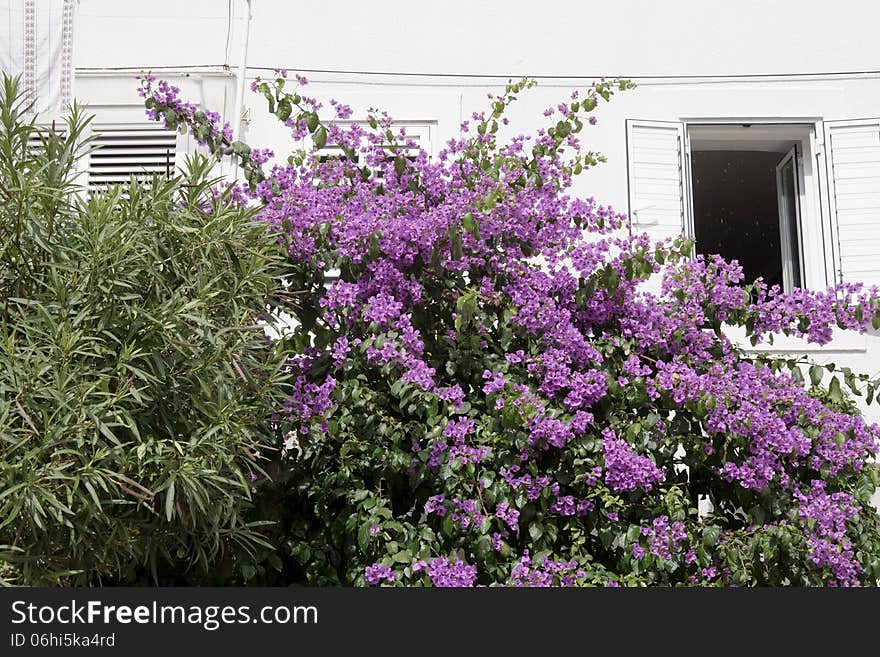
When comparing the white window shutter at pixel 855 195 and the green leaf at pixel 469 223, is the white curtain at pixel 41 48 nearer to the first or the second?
the green leaf at pixel 469 223

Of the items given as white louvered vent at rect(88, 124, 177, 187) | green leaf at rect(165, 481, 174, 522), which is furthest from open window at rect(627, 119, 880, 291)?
green leaf at rect(165, 481, 174, 522)

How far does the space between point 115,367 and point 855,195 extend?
496cm

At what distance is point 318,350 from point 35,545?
4.53ft

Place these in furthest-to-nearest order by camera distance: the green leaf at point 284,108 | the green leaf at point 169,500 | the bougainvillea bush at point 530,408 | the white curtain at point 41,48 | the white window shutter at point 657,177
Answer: the white window shutter at point 657,177 → the white curtain at point 41,48 → the green leaf at point 284,108 → the bougainvillea bush at point 530,408 → the green leaf at point 169,500

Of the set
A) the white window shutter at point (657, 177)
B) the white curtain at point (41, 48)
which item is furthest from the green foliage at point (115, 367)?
the white window shutter at point (657, 177)

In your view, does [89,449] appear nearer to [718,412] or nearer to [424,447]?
[424,447]

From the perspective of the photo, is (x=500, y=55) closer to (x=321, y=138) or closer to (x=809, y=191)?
(x=809, y=191)

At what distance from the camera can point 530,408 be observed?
12.9 ft

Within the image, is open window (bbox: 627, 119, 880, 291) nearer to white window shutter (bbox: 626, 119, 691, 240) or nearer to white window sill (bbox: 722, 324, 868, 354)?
white window shutter (bbox: 626, 119, 691, 240)

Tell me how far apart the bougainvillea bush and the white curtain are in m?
1.67

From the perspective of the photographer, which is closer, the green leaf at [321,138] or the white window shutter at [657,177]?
the green leaf at [321,138]

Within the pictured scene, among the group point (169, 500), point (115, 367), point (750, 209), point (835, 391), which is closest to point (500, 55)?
point (835, 391)

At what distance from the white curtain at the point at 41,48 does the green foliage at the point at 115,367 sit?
2.18 m

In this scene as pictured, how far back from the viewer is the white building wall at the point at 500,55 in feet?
21.9
